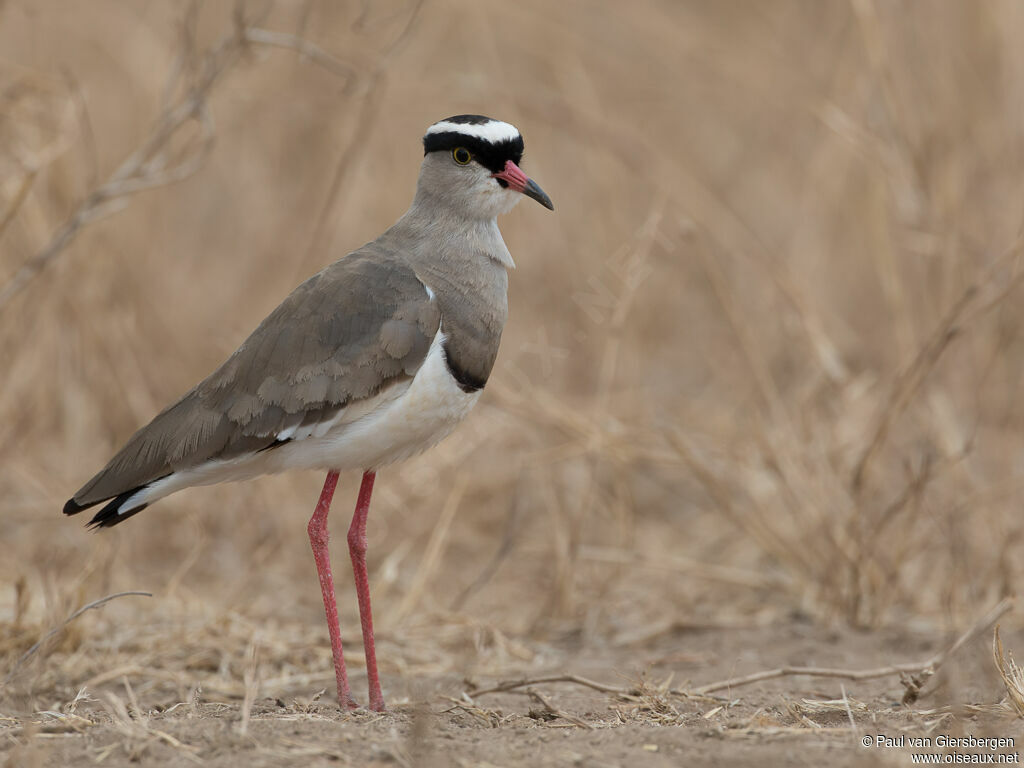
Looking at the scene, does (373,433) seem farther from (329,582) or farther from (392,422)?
(329,582)

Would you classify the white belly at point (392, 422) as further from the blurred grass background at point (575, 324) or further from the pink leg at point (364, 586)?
the blurred grass background at point (575, 324)

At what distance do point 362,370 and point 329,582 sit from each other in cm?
73

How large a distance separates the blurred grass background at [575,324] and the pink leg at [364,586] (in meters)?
0.77

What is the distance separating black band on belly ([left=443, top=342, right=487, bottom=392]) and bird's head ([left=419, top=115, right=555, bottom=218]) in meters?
0.58

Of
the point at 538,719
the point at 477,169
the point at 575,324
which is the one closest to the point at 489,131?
the point at 477,169

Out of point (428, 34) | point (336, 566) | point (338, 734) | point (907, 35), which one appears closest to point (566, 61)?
point (428, 34)

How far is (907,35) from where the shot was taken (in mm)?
6375

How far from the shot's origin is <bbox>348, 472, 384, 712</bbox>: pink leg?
3.89 m

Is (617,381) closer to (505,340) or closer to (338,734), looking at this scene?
(505,340)

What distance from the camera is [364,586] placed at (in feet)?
13.3

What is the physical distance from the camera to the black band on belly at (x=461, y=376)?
3764 mm

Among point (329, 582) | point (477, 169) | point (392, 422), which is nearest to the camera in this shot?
point (392, 422)

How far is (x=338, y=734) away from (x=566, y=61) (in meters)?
5.68

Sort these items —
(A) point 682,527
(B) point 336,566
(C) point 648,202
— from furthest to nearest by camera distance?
(C) point 648,202
(A) point 682,527
(B) point 336,566
